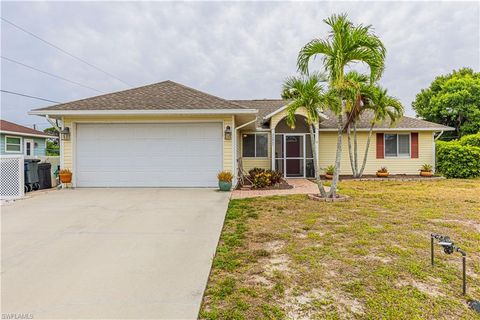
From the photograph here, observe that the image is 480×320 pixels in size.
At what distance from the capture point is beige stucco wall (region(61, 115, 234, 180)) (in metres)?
9.77

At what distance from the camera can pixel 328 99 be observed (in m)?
7.43

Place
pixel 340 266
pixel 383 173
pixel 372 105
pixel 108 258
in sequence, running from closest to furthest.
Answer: pixel 340 266, pixel 108 258, pixel 372 105, pixel 383 173

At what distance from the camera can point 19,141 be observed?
65.5 feet

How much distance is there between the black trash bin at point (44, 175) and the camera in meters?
10.0

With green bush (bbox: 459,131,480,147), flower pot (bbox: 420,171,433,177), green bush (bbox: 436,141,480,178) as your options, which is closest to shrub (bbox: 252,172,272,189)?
flower pot (bbox: 420,171,433,177)

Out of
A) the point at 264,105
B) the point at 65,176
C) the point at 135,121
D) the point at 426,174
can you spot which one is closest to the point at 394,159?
the point at 426,174

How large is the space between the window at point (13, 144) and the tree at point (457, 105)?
105ft

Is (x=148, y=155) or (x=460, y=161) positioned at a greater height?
(x=148, y=155)

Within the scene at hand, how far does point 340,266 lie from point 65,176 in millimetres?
9747

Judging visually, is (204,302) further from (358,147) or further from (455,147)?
(455,147)

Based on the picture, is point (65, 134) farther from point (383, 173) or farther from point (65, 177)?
point (383, 173)

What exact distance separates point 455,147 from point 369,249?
507 inches

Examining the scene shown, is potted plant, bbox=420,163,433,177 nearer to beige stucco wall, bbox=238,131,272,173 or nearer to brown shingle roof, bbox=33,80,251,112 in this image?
beige stucco wall, bbox=238,131,272,173

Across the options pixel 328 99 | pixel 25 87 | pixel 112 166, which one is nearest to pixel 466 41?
pixel 328 99
